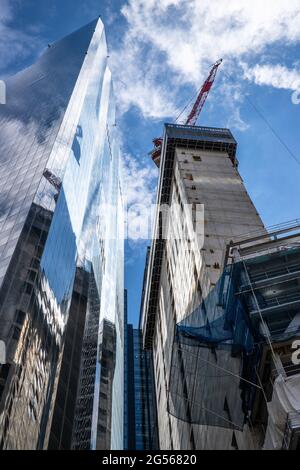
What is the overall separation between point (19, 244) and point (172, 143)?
24.8 metres

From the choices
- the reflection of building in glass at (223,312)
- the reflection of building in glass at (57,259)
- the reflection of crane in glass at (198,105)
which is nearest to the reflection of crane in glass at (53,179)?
the reflection of building in glass at (57,259)

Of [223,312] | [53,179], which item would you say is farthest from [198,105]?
[223,312]

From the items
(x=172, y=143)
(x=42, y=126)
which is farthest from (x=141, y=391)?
(x=172, y=143)

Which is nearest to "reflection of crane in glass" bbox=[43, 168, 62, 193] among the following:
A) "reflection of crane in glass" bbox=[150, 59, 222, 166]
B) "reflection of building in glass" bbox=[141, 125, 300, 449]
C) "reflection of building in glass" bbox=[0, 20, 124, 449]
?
"reflection of building in glass" bbox=[0, 20, 124, 449]

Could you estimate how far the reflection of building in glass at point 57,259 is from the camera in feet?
193

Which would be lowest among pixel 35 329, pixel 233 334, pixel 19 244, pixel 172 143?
pixel 233 334

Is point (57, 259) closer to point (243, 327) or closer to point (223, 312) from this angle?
point (223, 312)

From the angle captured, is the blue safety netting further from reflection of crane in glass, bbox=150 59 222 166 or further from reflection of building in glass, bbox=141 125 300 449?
reflection of crane in glass, bbox=150 59 222 166

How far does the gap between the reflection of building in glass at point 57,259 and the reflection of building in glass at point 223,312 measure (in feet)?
49.1

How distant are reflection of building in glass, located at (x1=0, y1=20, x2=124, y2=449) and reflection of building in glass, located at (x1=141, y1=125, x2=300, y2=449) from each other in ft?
49.1

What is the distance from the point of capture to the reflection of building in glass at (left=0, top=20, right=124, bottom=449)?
58750 millimetres

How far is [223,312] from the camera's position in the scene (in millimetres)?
32594
